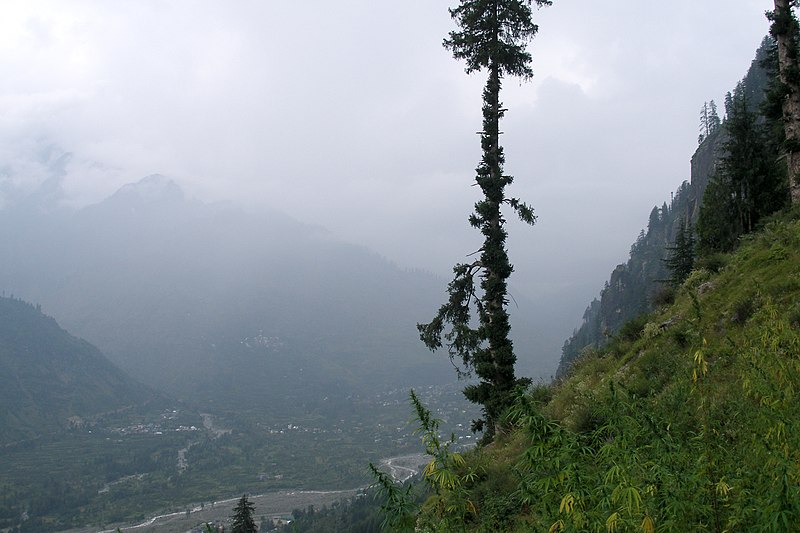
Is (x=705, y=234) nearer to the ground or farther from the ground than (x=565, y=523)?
farther from the ground

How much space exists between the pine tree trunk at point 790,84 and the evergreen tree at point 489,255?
709 cm

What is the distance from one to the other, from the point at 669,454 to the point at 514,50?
1569cm

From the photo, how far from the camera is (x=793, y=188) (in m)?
14.7

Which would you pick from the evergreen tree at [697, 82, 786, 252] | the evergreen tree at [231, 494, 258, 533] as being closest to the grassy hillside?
the evergreen tree at [697, 82, 786, 252]

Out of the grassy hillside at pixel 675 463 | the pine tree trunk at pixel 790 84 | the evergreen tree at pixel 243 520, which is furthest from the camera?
the evergreen tree at pixel 243 520

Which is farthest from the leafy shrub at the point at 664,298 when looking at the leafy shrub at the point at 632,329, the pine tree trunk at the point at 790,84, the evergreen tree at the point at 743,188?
the evergreen tree at the point at 743,188

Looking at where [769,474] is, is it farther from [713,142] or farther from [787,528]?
[713,142]

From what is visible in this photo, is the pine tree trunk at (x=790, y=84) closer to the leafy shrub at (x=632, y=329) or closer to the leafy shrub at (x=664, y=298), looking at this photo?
the leafy shrub at (x=664, y=298)

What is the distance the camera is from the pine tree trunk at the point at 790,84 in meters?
13.9

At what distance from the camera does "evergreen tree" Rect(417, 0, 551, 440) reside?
15055 millimetres

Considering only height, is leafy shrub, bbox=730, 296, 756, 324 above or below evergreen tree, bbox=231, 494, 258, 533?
above

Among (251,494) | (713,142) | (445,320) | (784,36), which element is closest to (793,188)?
(784,36)

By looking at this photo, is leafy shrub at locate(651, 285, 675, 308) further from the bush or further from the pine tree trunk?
the pine tree trunk

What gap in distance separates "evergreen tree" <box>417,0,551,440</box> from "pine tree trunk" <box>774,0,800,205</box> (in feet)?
23.2
